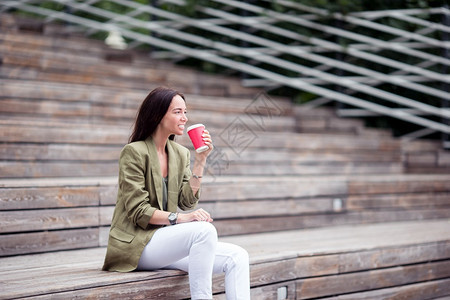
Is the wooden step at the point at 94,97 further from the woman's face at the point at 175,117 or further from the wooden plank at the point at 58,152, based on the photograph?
the woman's face at the point at 175,117

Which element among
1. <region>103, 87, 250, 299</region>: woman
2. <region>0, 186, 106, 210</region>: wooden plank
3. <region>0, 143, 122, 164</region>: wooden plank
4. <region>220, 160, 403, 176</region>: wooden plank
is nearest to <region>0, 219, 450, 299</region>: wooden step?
<region>103, 87, 250, 299</region>: woman

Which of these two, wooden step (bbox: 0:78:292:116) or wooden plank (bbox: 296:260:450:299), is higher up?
wooden step (bbox: 0:78:292:116)

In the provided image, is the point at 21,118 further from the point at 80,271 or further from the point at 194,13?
the point at 194,13

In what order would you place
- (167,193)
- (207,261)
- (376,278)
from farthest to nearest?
(376,278)
(167,193)
(207,261)

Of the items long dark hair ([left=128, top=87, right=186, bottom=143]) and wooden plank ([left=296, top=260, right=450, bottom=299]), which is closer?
long dark hair ([left=128, top=87, right=186, bottom=143])

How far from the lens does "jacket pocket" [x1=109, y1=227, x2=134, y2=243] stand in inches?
92.3

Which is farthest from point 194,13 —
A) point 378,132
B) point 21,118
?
point 21,118

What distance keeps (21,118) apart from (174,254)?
5.98 ft

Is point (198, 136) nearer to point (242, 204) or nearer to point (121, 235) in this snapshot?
point (121, 235)

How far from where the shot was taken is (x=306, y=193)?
3.83m

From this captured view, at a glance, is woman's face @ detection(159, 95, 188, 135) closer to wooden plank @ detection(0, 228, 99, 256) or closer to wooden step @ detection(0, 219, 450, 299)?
wooden step @ detection(0, 219, 450, 299)

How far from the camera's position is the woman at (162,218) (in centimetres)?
229

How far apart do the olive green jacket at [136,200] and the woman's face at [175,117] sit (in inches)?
3.6

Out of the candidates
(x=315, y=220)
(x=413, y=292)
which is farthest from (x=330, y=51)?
(x=413, y=292)
